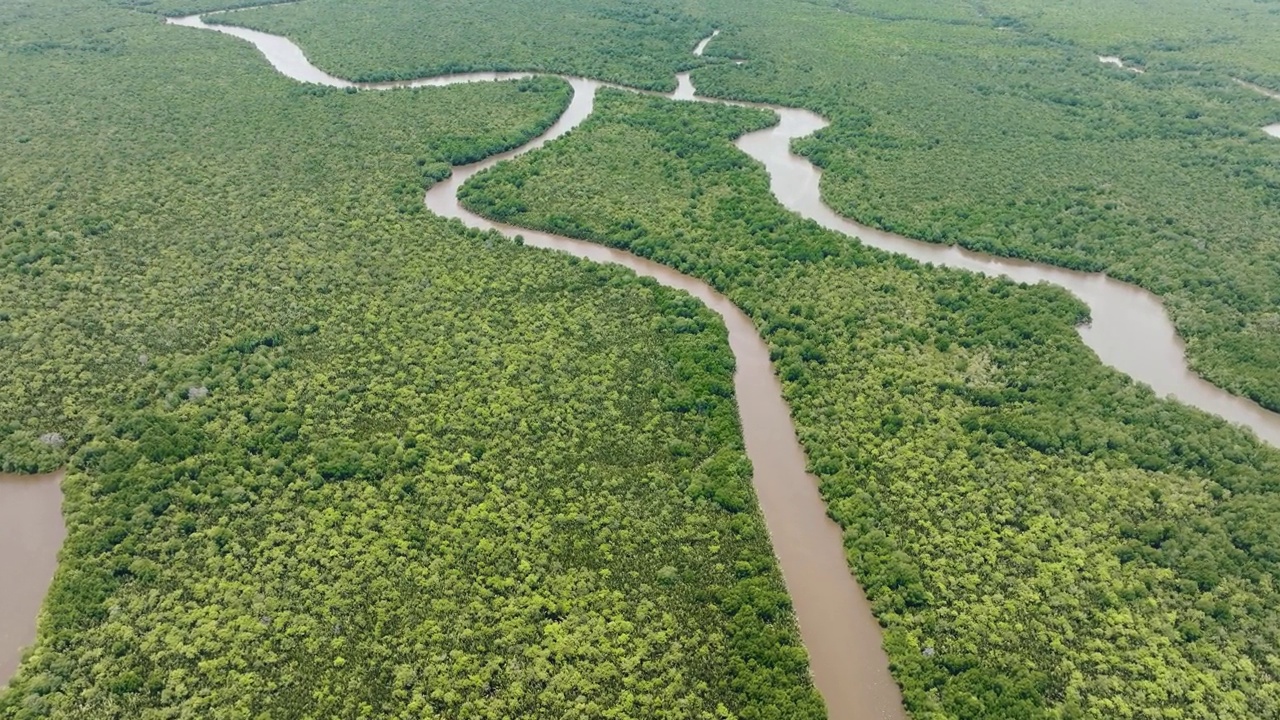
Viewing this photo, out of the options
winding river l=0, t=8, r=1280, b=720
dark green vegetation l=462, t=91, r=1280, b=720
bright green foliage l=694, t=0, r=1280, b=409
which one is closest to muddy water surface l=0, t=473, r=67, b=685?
winding river l=0, t=8, r=1280, b=720

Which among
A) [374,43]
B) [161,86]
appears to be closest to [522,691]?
[161,86]

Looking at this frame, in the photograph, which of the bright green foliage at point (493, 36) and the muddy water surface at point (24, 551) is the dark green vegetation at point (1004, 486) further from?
the bright green foliage at point (493, 36)

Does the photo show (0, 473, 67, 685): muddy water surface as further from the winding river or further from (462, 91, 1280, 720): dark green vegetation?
(462, 91, 1280, 720): dark green vegetation

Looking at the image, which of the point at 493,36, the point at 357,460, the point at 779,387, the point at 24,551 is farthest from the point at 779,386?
the point at 493,36

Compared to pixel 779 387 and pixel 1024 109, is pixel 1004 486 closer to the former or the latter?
pixel 779 387

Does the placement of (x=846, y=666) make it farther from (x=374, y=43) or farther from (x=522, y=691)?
(x=374, y=43)

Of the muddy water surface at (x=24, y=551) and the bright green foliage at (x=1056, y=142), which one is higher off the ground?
the bright green foliage at (x=1056, y=142)

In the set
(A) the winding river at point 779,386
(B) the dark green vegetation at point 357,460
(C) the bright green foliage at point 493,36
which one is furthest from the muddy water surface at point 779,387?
(C) the bright green foliage at point 493,36
